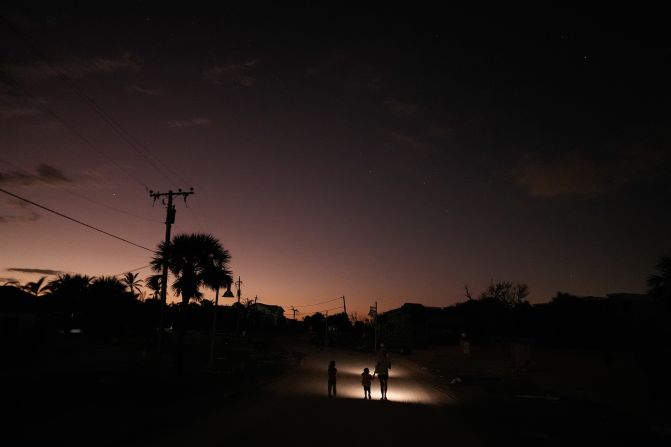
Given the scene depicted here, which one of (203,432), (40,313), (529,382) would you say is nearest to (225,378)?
(203,432)

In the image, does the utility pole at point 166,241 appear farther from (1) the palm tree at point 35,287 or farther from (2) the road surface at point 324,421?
(1) the palm tree at point 35,287

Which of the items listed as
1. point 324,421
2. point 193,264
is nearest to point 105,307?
point 193,264

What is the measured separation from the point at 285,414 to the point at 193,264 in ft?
47.4

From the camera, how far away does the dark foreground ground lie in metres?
10.4

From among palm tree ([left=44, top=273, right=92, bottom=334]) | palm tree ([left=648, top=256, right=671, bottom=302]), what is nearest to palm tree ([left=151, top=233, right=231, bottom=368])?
palm tree ([left=648, top=256, right=671, bottom=302])

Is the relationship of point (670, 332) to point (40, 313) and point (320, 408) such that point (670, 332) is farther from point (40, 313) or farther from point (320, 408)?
point (40, 313)

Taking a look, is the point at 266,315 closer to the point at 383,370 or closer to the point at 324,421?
the point at 383,370

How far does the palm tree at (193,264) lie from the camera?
25.5m

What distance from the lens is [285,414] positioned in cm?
1323

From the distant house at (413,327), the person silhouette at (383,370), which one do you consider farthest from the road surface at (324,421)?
the distant house at (413,327)

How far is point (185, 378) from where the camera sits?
2114cm

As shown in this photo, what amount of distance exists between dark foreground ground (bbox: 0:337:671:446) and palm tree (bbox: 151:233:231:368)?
4994 mm

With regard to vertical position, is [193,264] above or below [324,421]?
above

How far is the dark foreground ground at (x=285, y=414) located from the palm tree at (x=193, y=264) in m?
4.99
